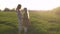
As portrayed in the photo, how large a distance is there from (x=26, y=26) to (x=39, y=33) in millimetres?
1646

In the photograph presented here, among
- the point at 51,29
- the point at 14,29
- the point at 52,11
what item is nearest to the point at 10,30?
the point at 14,29

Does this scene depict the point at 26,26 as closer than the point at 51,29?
Yes

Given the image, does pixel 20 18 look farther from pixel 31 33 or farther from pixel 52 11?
pixel 52 11

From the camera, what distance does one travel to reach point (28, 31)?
84.3 ft

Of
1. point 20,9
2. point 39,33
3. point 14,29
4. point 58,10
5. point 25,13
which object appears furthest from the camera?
point 58,10

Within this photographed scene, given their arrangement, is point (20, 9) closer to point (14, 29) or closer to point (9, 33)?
point (9, 33)

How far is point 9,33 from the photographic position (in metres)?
24.8

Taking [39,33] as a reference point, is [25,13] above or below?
above

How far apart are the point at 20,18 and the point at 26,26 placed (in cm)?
319

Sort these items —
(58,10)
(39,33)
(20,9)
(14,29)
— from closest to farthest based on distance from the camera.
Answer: (20,9)
(39,33)
(14,29)
(58,10)

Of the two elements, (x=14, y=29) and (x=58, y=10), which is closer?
(x=14, y=29)

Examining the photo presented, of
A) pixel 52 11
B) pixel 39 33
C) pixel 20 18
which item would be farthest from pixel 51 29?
pixel 52 11

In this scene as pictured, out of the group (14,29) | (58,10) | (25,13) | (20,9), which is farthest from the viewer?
(58,10)

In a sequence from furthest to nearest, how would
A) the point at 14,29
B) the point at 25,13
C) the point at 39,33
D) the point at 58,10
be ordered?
the point at 58,10, the point at 14,29, the point at 39,33, the point at 25,13
